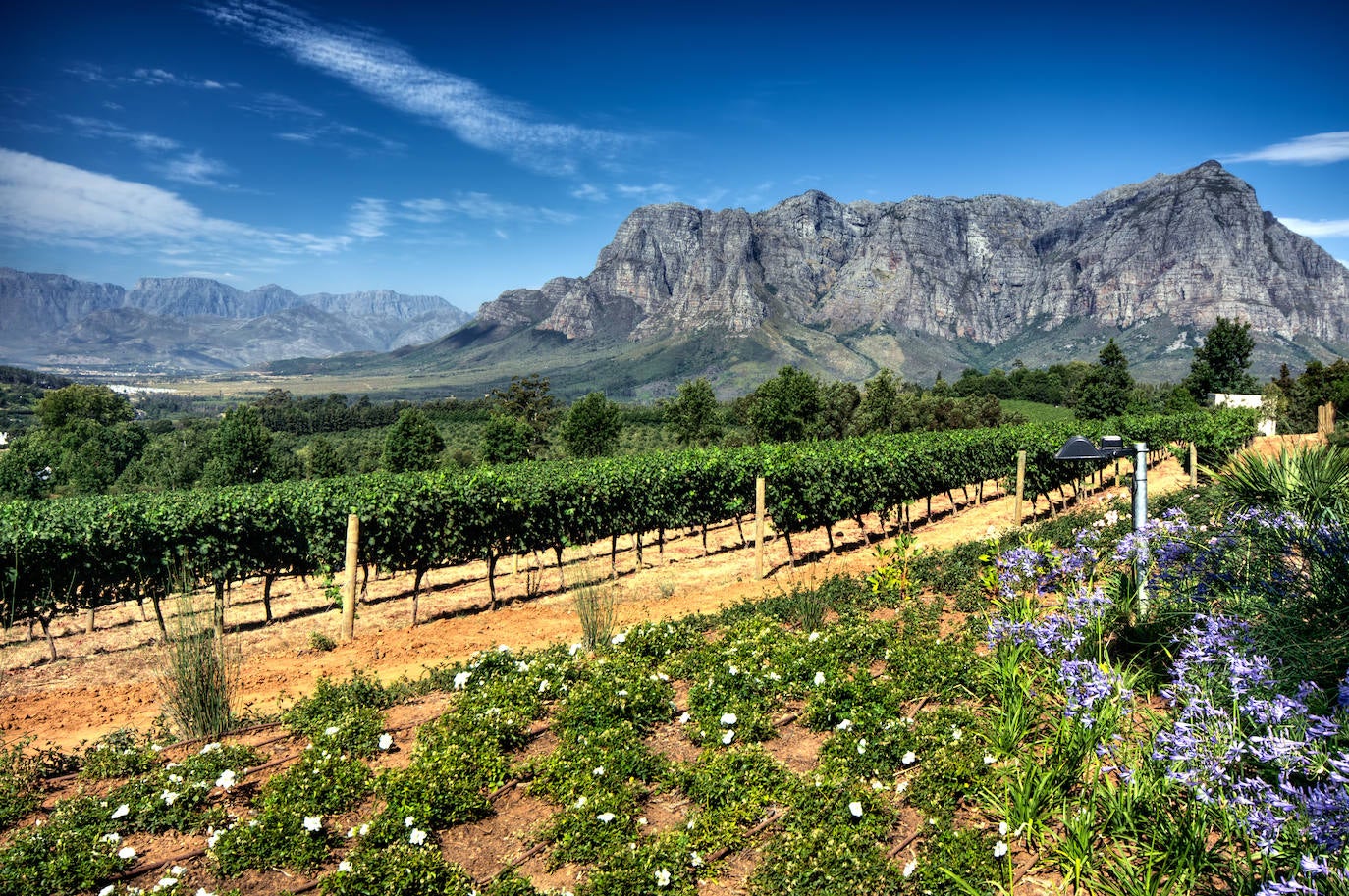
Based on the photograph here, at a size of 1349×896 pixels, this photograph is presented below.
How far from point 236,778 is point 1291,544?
745cm

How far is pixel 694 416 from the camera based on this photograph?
62406mm

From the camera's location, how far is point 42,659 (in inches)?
451

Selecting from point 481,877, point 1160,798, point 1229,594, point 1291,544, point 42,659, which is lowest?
point 42,659

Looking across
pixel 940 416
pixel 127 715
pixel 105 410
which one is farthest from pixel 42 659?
pixel 105 410

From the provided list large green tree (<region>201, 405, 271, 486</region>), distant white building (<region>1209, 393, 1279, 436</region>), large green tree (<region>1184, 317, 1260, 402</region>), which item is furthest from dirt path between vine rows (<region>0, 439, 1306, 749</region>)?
large green tree (<region>1184, 317, 1260, 402</region>)

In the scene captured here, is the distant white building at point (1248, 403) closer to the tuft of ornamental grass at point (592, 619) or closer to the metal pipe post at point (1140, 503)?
the metal pipe post at point (1140, 503)

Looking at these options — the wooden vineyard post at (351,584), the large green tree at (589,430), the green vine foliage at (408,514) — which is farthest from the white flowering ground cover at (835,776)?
the large green tree at (589,430)

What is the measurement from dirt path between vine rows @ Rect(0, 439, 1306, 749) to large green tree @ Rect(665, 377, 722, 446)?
40.6m

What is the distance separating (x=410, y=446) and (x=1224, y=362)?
273ft

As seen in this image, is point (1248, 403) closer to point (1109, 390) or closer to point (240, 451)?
point (1109, 390)

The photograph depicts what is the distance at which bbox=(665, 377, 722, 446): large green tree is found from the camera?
204 feet

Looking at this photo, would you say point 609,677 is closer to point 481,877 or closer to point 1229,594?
point 481,877

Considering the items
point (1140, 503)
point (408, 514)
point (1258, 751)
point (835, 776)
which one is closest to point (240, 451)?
point (408, 514)

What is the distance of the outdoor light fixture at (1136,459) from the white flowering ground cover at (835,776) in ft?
0.74
